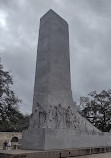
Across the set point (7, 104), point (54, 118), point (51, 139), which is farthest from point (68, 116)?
point (7, 104)

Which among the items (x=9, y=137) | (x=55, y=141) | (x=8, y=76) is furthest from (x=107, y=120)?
(x=55, y=141)

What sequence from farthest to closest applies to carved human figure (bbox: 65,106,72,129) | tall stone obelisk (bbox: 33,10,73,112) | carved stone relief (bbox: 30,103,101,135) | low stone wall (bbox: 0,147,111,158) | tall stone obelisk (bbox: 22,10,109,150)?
tall stone obelisk (bbox: 33,10,73,112) < carved human figure (bbox: 65,106,72,129) < carved stone relief (bbox: 30,103,101,135) < tall stone obelisk (bbox: 22,10,109,150) < low stone wall (bbox: 0,147,111,158)

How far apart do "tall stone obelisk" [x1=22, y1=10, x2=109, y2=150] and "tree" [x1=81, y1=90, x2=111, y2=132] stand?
20022 mm

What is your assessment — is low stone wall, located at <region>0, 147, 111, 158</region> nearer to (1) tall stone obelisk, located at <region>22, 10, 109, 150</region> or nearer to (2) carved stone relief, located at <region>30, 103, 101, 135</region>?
(1) tall stone obelisk, located at <region>22, 10, 109, 150</region>

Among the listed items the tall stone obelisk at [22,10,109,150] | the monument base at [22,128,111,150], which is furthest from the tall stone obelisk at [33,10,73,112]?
the monument base at [22,128,111,150]

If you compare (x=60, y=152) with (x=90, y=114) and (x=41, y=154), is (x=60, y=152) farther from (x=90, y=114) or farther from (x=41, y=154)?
(x=90, y=114)

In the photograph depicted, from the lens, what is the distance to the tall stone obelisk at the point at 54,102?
11.3m

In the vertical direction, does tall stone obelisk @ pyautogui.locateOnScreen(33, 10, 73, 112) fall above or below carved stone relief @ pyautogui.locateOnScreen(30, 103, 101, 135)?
Result: above

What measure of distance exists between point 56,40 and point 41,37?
3.94ft

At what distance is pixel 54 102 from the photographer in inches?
525

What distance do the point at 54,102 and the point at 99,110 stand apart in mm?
24702

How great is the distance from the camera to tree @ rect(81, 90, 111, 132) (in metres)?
36.3

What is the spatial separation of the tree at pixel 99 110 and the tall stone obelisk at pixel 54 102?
20.0 metres

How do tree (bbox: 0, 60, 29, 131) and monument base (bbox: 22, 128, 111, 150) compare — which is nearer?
monument base (bbox: 22, 128, 111, 150)
